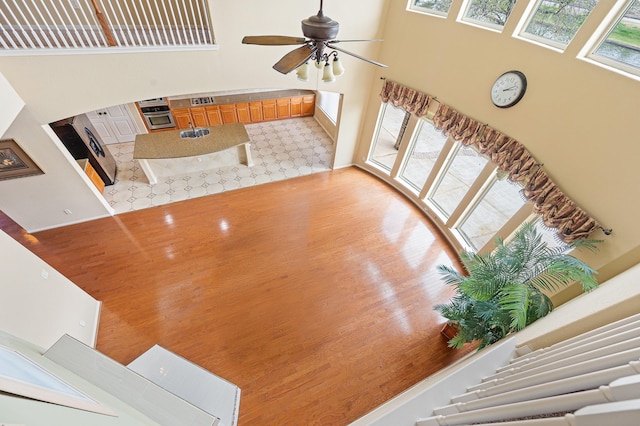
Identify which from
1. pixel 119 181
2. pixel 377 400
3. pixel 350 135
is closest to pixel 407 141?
pixel 350 135

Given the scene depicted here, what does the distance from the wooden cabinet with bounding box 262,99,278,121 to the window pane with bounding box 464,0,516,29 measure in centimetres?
577

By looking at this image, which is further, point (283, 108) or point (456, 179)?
point (283, 108)

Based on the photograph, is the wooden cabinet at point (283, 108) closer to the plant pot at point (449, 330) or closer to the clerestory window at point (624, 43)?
the clerestory window at point (624, 43)

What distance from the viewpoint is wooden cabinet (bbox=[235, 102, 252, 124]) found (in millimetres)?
7852

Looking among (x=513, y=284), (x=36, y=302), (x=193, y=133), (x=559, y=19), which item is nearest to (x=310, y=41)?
(x=513, y=284)

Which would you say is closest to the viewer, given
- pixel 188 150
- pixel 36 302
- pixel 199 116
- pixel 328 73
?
pixel 328 73

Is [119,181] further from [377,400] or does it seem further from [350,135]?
[377,400]

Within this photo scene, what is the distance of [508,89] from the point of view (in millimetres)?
3363

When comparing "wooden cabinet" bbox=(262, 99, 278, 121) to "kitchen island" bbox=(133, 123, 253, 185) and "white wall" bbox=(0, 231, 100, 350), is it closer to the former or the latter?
"kitchen island" bbox=(133, 123, 253, 185)

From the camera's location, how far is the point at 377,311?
13.2 feet

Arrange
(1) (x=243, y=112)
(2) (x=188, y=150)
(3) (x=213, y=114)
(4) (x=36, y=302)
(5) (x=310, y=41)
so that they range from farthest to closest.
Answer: (1) (x=243, y=112)
(3) (x=213, y=114)
(2) (x=188, y=150)
(4) (x=36, y=302)
(5) (x=310, y=41)

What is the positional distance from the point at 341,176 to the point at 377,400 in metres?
4.61

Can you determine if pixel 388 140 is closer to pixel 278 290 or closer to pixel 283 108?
pixel 283 108

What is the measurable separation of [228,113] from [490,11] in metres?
6.77
